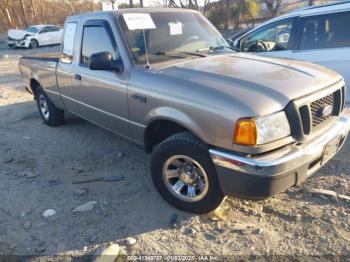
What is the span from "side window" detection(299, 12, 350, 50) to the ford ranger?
1617 mm

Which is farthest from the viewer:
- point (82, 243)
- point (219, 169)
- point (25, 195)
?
point (25, 195)

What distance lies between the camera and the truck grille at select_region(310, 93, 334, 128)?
299 cm

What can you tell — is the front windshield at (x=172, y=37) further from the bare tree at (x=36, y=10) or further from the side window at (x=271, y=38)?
the bare tree at (x=36, y=10)

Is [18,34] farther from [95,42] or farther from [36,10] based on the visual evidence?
[95,42]

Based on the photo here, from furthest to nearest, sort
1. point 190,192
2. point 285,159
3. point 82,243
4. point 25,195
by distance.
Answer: point 25,195
point 190,192
point 82,243
point 285,159

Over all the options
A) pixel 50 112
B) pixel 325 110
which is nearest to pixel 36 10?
pixel 50 112

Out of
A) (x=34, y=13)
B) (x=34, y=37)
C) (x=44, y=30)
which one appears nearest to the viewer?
(x=34, y=37)

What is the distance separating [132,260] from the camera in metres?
2.86

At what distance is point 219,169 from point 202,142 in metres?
0.29

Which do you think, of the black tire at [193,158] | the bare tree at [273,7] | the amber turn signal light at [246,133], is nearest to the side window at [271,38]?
the black tire at [193,158]

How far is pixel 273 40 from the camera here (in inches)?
227

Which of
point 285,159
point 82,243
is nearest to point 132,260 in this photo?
point 82,243

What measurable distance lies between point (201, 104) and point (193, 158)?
1.68 feet

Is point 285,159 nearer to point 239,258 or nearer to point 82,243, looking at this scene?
point 239,258
